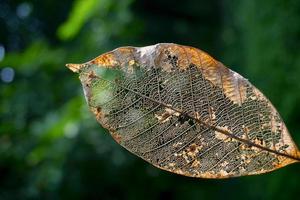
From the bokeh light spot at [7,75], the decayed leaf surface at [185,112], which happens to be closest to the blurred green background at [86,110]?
the bokeh light spot at [7,75]

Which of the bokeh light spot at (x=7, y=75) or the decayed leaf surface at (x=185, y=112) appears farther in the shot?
the bokeh light spot at (x=7, y=75)

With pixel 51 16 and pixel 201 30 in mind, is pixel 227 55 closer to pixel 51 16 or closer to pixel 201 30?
pixel 201 30

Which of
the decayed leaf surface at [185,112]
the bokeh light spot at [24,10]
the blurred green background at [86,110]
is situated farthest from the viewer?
the bokeh light spot at [24,10]

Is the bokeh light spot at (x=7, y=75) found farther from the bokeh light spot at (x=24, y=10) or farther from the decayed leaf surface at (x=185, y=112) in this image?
the decayed leaf surface at (x=185, y=112)

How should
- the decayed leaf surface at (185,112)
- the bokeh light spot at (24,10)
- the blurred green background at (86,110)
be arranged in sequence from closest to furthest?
the decayed leaf surface at (185,112), the blurred green background at (86,110), the bokeh light spot at (24,10)

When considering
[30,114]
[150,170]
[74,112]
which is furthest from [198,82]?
[150,170]

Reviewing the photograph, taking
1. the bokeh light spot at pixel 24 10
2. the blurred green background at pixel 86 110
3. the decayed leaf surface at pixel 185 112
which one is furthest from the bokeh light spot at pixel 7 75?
the decayed leaf surface at pixel 185 112

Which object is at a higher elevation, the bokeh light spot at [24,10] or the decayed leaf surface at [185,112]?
the decayed leaf surface at [185,112]

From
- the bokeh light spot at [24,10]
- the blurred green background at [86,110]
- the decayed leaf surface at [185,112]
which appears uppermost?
the decayed leaf surface at [185,112]
